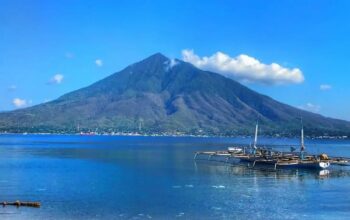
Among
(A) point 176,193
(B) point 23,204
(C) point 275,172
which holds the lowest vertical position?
(B) point 23,204

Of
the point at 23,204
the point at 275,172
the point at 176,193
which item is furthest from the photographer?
the point at 275,172

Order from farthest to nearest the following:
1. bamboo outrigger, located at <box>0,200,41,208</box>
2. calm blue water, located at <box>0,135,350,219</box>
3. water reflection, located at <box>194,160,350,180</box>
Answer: water reflection, located at <box>194,160,350,180</box> → bamboo outrigger, located at <box>0,200,41,208</box> → calm blue water, located at <box>0,135,350,219</box>

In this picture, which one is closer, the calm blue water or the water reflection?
the calm blue water

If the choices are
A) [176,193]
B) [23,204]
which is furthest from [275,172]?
[23,204]

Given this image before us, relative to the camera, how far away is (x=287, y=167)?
6334 centimetres

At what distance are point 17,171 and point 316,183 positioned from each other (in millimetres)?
32473

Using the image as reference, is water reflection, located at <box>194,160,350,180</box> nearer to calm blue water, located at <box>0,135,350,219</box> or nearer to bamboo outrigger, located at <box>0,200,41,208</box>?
calm blue water, located at <box>0,135,350,219</box>

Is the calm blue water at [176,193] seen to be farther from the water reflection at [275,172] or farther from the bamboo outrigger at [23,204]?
the bamboo outrigger at [23,204]

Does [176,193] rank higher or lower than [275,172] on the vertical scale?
lower

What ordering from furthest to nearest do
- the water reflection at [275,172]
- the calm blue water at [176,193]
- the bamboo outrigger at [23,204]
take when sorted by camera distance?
the water reflection at [275,172] → the bamboo outrigger at [23,204] → the calm blue water at [176,193]

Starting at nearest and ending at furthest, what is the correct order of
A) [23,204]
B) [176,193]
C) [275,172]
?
1. [23,204]
2. [176,193]
3. [275,172]

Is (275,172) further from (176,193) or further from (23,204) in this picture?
(23,204)

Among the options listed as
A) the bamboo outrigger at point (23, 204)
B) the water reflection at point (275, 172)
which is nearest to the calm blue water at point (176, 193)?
the water reflection at point (275, 172)

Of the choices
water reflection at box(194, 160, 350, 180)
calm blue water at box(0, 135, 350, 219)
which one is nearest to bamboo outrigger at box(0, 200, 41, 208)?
calm blue water at box(0, 135, 350, 219)
